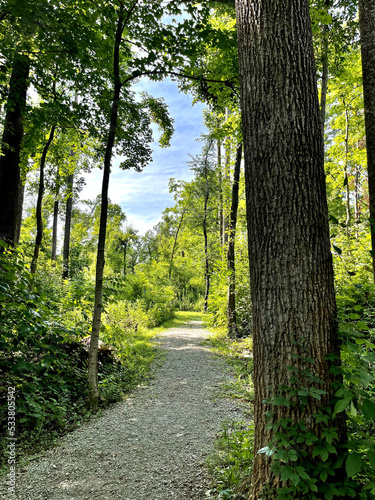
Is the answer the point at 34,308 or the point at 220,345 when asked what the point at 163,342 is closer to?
the point at 220,345

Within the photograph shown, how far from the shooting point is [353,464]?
1.43 metres

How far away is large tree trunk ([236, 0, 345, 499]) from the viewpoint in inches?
68.2

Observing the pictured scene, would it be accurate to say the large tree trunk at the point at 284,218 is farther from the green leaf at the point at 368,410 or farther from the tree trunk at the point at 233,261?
the tree trunk at the point at 233,261

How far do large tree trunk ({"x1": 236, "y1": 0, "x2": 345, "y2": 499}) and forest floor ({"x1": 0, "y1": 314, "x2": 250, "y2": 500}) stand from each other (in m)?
1.14

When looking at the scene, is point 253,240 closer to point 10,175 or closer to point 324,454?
point 324,454

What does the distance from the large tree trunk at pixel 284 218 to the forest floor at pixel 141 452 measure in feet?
3.75

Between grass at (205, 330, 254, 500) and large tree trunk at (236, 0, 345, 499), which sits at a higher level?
large tree trunk at (236, 0, 345, 499)

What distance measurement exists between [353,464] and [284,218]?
4.59 ft

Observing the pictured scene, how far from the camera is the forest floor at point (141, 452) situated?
94.5 inches

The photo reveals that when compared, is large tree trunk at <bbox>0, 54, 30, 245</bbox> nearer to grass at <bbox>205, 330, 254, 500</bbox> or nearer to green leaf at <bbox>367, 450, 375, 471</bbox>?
grass at <bbox>205, 330, 254, 500</bbox>

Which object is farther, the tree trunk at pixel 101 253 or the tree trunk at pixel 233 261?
the tree trunk at pixel 233 261

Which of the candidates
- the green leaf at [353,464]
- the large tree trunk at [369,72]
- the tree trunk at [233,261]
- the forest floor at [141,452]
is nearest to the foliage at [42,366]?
the forest floor at [141,452]

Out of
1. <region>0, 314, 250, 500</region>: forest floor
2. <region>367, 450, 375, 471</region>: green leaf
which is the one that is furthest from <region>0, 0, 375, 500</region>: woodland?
<region>0, 314, 250, 500</region>: forest floor

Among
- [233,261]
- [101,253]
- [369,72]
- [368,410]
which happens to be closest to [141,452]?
[368,410]
